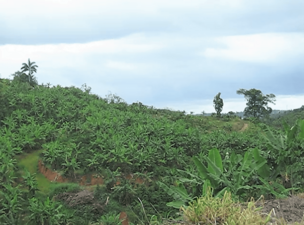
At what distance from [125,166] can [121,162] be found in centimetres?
16

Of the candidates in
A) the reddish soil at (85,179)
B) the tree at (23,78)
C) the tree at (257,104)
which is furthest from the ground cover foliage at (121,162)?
the tree at (257,104)

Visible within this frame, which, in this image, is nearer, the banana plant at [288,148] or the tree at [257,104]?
the banana plant at [288,148]

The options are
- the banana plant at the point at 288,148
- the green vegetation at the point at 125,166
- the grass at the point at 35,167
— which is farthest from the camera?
the grass at the point at 35,167

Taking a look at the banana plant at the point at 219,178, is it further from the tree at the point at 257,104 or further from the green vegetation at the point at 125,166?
the tree at the point at 257,104

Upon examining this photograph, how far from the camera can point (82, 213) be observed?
735 cm

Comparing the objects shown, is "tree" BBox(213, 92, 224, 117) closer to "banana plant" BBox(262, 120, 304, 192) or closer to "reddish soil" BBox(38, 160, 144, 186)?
"reddish soil" BBox(38, 160, 144, 186)

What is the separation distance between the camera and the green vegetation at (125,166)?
396 centimetres

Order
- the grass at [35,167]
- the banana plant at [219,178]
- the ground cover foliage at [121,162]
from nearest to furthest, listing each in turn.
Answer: the banana plant at [219,178]
the ground cover foliage at [121,162]
the grass at [35,167]

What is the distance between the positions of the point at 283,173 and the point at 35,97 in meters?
11.6

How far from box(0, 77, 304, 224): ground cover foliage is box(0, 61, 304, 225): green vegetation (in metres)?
0.02

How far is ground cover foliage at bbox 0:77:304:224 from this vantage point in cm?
416

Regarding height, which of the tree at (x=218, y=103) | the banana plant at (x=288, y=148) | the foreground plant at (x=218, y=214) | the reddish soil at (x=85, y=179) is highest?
the tree at (x=218, y=103)

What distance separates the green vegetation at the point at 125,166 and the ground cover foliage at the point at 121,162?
2 centimetres

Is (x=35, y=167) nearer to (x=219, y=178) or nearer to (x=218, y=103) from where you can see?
(x=219, y=178)
